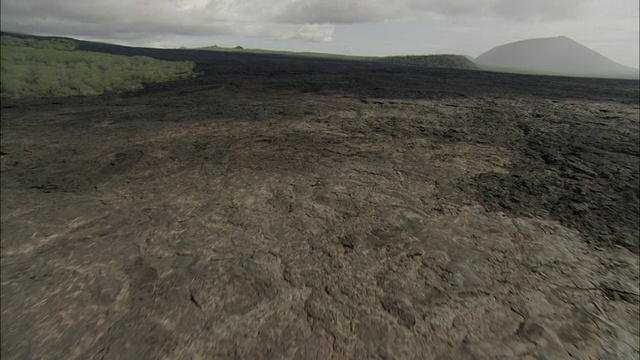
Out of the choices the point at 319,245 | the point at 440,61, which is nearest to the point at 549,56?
the point at 440,61

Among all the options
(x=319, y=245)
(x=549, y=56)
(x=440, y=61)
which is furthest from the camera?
(x=549, y=56)

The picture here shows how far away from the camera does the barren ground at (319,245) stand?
1742 millimetres

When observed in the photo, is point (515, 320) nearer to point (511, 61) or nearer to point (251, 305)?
point (251, 305)

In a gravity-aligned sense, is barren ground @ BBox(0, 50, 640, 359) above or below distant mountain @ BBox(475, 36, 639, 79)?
below

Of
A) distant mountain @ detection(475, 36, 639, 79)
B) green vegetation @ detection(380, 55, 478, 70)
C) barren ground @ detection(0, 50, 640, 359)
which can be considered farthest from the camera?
distant mountain @ detection(475, 36, 639, 79)

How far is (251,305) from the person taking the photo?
6.36 feet

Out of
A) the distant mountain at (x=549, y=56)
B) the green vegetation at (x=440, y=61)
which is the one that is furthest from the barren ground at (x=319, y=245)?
the distant mountain at (x=549, y=56)

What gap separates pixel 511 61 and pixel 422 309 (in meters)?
204

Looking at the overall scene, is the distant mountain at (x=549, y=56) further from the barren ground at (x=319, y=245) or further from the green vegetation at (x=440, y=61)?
the barren ground at (x=319, y=245)

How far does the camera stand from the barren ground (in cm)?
174

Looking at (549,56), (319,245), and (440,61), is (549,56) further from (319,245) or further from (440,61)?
(319,245)

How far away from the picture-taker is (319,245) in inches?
98.9

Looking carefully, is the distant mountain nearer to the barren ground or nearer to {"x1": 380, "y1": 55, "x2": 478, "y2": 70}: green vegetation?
{"x1": 380, "y1": 55, "x2": 478, "y2": 70}: green vegetation

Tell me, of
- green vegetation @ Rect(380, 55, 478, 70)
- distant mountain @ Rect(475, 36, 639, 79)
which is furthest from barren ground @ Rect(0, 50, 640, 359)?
distant mountain @ Rect(475, 36, 639, 79)
